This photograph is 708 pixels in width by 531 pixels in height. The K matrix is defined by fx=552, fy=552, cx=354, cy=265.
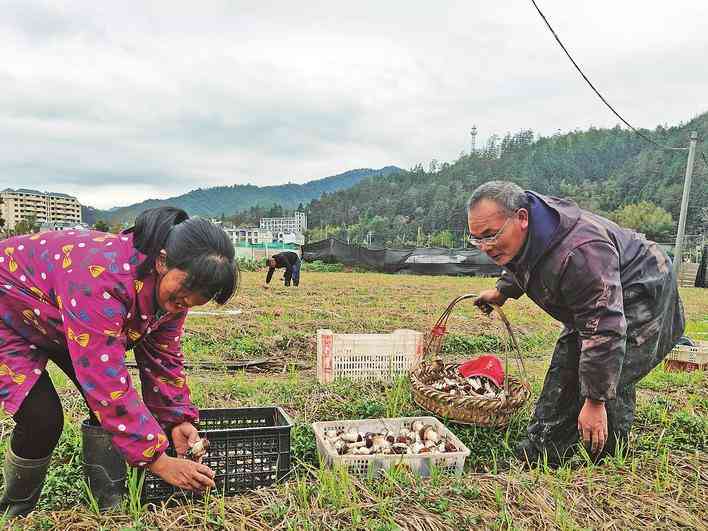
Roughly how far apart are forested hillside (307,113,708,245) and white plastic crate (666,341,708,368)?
4709 cm

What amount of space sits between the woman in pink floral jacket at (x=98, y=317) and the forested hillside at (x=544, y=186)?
173ft

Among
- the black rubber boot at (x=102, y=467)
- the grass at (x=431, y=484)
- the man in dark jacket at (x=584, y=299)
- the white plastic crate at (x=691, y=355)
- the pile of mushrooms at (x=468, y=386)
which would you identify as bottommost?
the white plastic crate at (x=691, y=355)

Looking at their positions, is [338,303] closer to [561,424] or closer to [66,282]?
[561,424]

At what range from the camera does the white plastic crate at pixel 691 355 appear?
5.97 m

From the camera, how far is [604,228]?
2.90 meters

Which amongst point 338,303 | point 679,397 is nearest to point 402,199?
point 338,303

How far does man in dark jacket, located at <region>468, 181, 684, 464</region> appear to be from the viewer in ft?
8.52

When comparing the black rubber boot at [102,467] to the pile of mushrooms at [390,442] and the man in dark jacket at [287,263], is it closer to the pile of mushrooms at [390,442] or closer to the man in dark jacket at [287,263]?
the pile of mushrooms at [390,442]

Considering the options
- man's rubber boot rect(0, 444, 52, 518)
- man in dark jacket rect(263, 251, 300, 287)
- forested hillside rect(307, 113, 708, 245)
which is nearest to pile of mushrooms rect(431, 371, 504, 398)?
man's rubber boot rect(0, 444, 52, 518)

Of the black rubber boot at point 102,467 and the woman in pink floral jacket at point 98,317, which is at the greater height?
the woman in pink floral jacket at point 98,317

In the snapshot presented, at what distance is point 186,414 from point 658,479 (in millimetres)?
2336

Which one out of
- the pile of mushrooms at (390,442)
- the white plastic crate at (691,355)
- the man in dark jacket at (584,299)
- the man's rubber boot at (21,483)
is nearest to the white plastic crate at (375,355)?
the pile of mushrooms at (390,442)

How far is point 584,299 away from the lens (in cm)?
267

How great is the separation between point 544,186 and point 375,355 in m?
78.8
